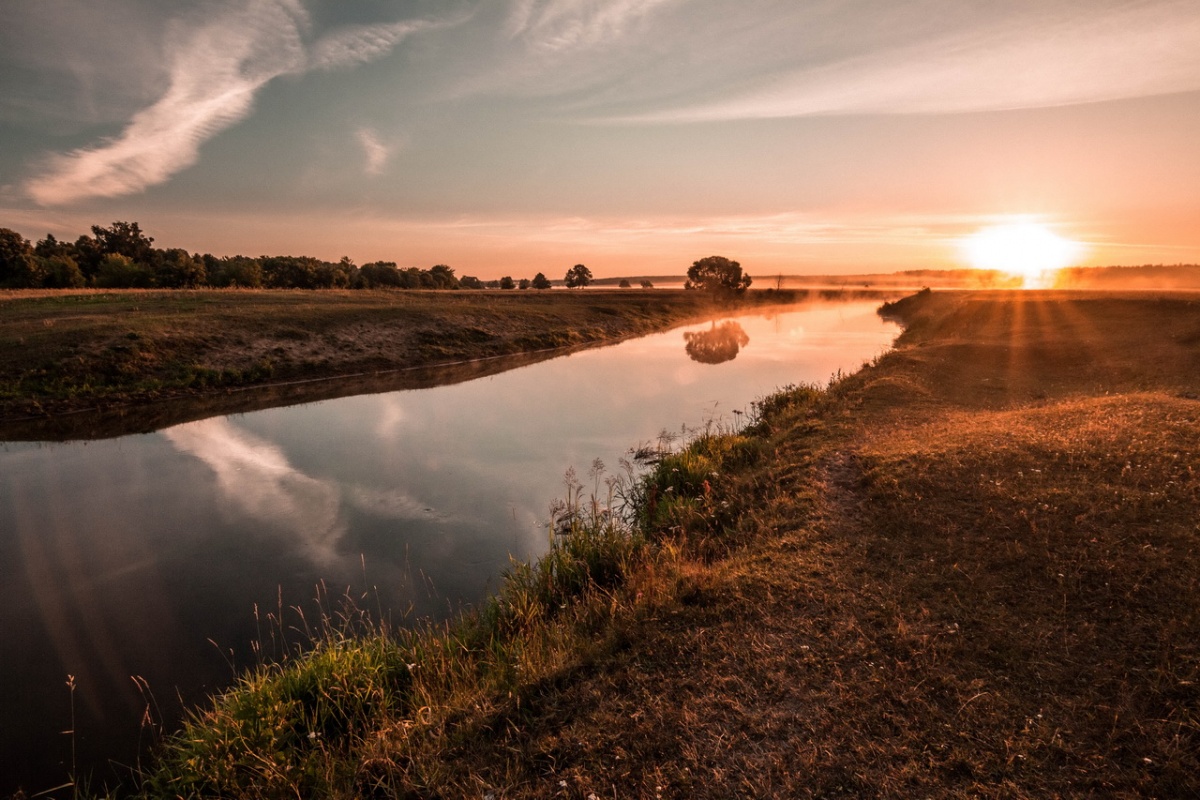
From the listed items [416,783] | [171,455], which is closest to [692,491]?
[416,783]

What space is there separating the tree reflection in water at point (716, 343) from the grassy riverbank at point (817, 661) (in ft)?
101

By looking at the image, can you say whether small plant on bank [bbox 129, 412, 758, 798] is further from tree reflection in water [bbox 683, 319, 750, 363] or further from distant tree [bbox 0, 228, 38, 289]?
distant tree [bbox 0, 228, 38, 289]

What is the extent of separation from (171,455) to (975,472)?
22845 mm

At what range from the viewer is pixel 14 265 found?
69.9m

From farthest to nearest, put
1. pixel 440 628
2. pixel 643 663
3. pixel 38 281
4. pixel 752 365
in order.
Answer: pixel 38 281 < pixel 752 365 < pixel 440 628 < pixel 643 663

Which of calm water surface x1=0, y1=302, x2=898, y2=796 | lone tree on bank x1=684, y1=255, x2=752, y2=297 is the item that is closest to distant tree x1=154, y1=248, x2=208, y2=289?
calm water surface x1=0, y1=302, x2=898, y2=796

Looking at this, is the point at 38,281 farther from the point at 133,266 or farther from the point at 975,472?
the point at 975,472

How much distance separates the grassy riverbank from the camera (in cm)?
484

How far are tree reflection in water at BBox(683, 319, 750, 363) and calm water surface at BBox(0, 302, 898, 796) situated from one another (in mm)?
18051

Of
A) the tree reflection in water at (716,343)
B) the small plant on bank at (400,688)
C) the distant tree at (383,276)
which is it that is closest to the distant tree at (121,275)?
the distant tree at (383,276)

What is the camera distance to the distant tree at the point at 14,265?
229ft

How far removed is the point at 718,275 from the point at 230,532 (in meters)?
112

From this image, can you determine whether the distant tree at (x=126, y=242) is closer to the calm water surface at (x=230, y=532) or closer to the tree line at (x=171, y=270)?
the tree line at (x=171, y=270)

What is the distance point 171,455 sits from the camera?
1717cm
